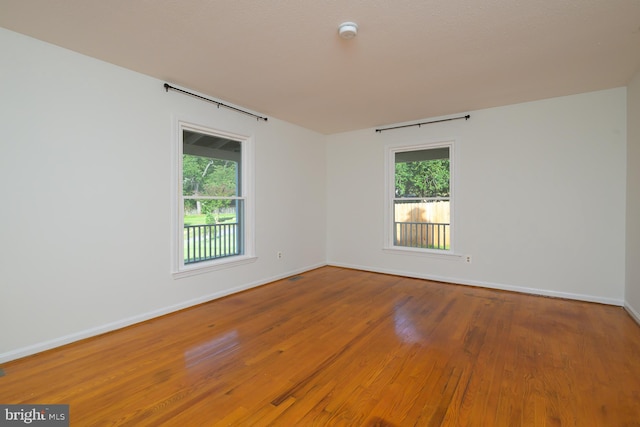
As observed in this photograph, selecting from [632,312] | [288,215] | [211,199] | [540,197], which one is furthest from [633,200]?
[211,199]

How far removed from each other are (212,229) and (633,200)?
16.1 ft

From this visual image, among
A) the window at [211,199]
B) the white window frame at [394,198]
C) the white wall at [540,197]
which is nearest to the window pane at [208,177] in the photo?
the window at [211,199]

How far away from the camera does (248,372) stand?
213 centimetres

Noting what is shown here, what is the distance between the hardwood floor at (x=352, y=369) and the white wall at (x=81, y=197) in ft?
0.96

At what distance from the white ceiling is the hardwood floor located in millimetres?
2570

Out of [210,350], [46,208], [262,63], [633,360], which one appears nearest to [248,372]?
[210,350]

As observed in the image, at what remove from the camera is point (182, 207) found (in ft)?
11.3

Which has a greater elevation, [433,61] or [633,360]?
[433,61]

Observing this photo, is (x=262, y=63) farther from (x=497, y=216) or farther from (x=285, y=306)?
(x=497, y=216)

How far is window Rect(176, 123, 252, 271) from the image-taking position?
11.6ft

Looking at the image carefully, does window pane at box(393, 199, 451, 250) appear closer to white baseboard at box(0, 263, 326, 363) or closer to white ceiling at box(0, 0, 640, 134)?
white ceiling at box(0, 0, 640, 134)

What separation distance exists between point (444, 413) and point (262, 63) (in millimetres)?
3136

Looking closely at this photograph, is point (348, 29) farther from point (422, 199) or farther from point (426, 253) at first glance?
point (426, 253)

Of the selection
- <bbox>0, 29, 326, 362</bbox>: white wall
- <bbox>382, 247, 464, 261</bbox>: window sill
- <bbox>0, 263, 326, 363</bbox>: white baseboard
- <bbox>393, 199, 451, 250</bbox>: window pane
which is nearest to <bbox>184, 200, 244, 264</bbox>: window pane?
<bbox>0, 29, 326, 362</bbox>: white wall
